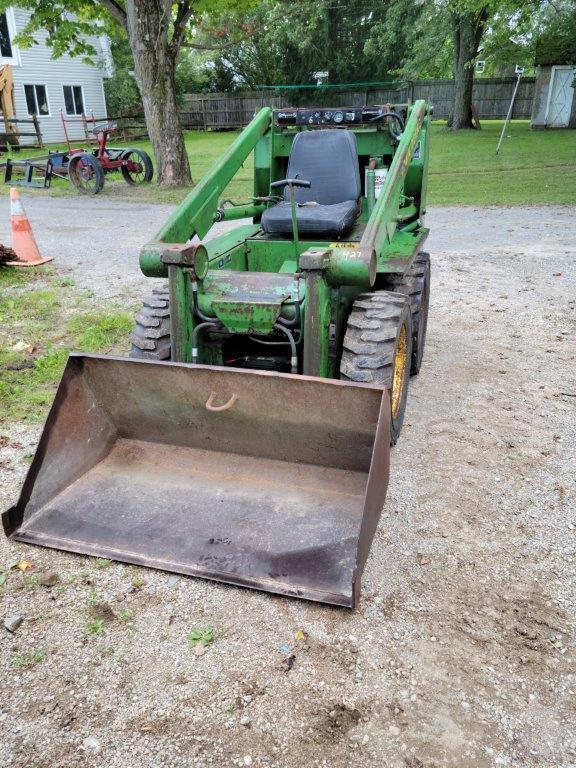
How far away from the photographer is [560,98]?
101 ft

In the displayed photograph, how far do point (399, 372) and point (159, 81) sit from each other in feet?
39.3

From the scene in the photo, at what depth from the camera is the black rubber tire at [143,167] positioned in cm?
1580

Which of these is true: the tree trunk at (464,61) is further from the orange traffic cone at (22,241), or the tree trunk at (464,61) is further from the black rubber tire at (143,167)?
the orange traffic cone at (22,241)

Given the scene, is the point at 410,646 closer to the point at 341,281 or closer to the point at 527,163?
the point at 341,281

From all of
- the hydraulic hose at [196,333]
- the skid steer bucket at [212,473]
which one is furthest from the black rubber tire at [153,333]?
the skid steer bucket at [212,473]

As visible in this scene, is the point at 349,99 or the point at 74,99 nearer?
the point at 74,99

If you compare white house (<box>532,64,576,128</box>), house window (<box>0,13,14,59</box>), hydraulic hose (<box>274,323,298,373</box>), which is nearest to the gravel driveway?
hydraulic hose (<box>274,323,298,373</box>)


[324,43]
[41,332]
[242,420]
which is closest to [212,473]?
[242,420]

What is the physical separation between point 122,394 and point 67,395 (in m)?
0.29

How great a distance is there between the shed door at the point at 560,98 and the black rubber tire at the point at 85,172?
23493 mm

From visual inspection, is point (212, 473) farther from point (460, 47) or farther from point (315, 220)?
point (460, 47)

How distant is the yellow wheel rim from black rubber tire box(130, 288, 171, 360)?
1402mm

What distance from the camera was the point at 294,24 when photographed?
1303 inches

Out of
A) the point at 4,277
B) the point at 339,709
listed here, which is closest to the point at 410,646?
the point at 339,709
